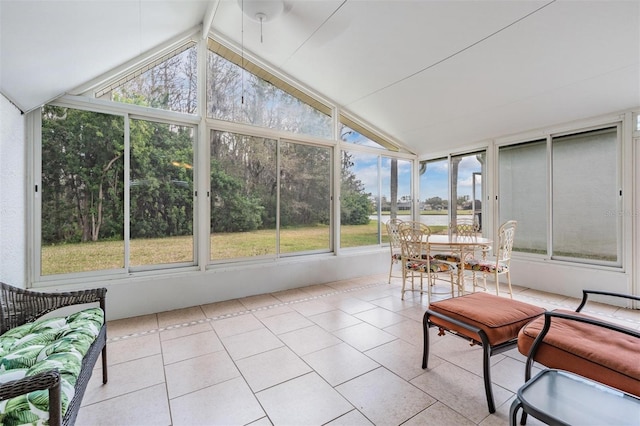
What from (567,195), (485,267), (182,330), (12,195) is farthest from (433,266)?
(12,195)

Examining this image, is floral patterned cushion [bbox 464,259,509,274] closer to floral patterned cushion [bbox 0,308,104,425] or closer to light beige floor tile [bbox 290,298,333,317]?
A: light beige floor tile [bbox 290,298,333,317]

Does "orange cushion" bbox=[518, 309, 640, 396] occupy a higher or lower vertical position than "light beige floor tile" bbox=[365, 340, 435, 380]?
higher

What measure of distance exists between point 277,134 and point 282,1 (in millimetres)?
1661

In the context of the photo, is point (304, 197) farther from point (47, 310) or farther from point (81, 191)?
point (47, 310)

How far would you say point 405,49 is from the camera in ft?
9.86

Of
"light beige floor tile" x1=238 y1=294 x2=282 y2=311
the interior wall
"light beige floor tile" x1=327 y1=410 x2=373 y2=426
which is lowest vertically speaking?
"light beige floor tile" x1=327 y1=410 x2=373 y2=426

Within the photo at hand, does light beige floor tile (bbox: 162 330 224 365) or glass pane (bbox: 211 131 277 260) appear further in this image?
glass pane (bbox: 211 131 277 260)

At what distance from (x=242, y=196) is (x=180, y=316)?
5.29 ft

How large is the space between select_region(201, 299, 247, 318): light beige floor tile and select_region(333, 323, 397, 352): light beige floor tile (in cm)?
126

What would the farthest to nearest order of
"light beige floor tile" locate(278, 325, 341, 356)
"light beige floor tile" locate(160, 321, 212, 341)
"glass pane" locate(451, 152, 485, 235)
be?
"glass pane" locate(451, 152, 485, 235), "light beige floor tile" locate(160, 321, 212, 341), "light beige floor tile" locate(278, 325, 341, 356)

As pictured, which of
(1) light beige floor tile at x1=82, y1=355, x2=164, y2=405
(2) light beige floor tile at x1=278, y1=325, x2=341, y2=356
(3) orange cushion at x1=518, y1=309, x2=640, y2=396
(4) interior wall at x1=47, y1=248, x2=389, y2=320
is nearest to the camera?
(3) orange cushion at x1=518, y1=309, x2=640, y2=396

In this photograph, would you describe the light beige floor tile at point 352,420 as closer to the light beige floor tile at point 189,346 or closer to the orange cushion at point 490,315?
the orange cushion at point 490,315

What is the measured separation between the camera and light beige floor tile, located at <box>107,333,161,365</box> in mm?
2207

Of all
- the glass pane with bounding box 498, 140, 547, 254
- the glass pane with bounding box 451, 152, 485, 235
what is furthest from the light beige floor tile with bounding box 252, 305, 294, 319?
the glass pane with bounding box 498, 140, 547, 254
